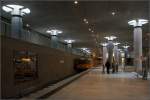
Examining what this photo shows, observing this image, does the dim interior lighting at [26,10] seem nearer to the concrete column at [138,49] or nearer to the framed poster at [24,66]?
the framed poster at [24,66]

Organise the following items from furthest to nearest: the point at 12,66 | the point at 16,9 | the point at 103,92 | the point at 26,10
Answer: the point at 16,9, the point at 26,10, the point at 103,92, the point at 12,66

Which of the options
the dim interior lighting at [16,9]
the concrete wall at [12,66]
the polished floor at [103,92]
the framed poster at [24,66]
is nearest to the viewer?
the concrete wall at [12,66]

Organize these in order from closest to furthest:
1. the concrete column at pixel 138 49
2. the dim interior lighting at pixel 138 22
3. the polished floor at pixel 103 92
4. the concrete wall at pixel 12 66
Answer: the concrete wall at pixel 12 66 < the polished floor at pixel 103 92 < the dim interior lighting at pixel 138 22 < the concrete column at pixel 138 49

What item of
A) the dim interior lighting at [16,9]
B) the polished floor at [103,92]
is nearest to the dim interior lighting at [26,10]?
the dim interior lighting at [16,9]

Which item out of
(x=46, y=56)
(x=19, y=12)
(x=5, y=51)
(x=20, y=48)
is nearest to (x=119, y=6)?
(x=46, y=56)

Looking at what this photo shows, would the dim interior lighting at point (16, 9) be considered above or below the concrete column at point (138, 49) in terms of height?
above

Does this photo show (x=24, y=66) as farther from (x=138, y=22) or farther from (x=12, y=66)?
(x=138, y=22)

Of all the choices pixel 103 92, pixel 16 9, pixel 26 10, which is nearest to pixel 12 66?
pixel 103 92

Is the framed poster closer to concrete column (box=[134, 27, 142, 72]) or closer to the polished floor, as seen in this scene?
the polished floor

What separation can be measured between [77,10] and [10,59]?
14130 mm

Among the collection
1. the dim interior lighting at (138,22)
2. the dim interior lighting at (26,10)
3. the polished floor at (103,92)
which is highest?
the dim interior lighting at (26,10)

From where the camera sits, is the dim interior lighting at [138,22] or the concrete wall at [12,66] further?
the dim interior lighting at [138,22]

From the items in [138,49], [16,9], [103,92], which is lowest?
[103,92]

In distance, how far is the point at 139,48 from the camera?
3152 cm
